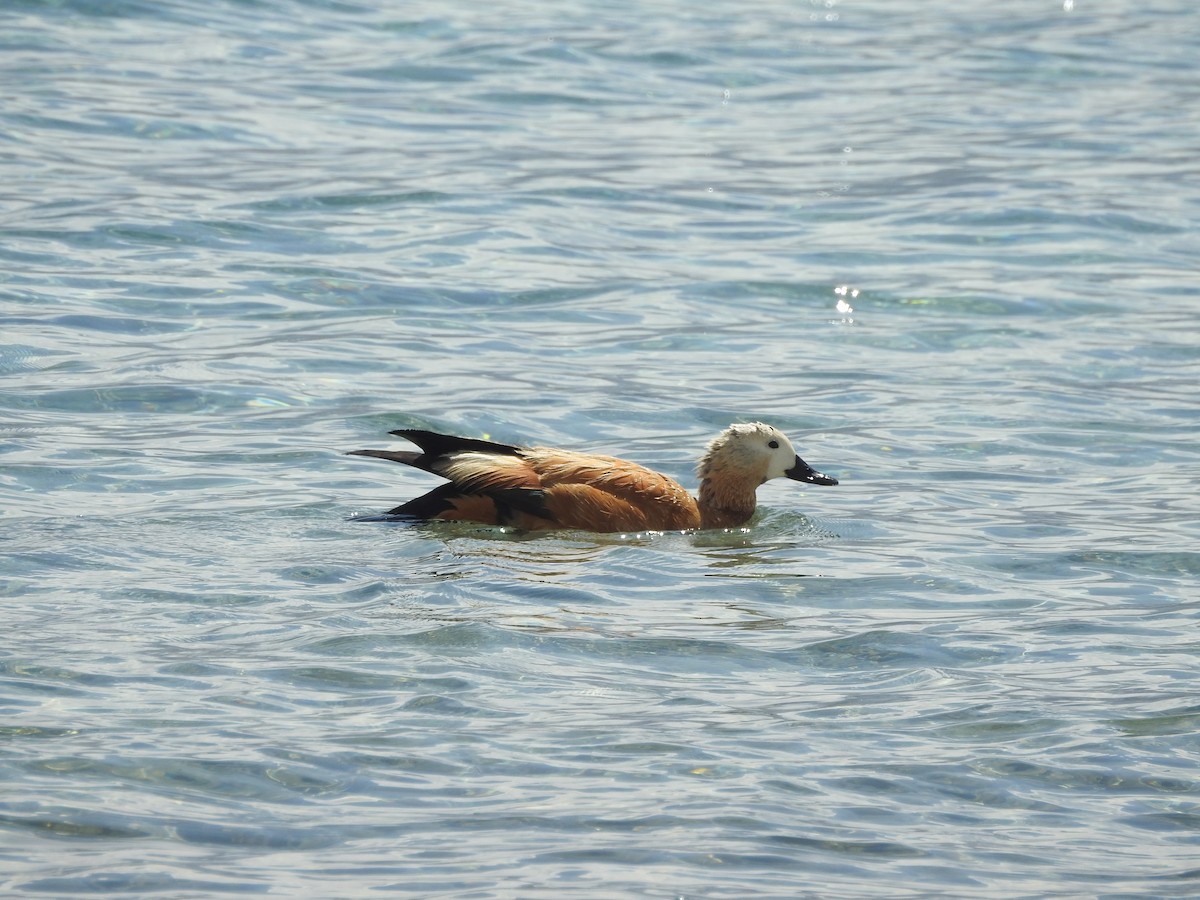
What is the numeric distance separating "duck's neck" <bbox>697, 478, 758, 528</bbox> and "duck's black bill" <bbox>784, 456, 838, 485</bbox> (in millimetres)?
200

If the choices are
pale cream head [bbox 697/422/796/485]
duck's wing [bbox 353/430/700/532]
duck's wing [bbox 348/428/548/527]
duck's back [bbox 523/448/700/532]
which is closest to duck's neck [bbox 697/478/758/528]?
pale cream head [bbox 697/422/796/485]

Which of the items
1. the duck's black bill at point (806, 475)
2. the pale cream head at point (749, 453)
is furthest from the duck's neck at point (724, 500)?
the duck's black bill at point (806, 475)

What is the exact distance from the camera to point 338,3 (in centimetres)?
2398

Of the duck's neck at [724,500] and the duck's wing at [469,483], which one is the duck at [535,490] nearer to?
the duck's wing at [469,483]

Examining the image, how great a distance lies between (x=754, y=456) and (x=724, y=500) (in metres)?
0.28

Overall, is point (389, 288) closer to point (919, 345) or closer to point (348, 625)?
point (919, 345)

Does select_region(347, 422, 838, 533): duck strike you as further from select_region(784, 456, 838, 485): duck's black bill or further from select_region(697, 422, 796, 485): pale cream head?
select_region(784, 456, 838, 485): duck's black bill

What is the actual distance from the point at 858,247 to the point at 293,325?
4.93 m

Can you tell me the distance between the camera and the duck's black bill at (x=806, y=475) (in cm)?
1036

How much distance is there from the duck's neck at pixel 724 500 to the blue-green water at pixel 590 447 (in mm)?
230

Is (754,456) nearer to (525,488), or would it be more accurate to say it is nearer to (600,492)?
(600,492)

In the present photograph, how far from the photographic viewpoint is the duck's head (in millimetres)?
10359

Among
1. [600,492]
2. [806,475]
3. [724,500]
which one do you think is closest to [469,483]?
[600,492]

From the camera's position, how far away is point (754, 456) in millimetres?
10352
